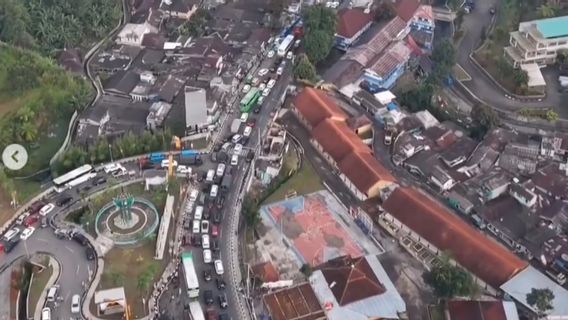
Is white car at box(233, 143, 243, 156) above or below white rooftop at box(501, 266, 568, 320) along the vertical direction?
above

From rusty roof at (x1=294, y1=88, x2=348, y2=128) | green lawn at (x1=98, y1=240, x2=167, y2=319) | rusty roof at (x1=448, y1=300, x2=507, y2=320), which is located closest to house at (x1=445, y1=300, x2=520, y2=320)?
rusty roof at (x1=448, y1=300, x2=507, y2=320)

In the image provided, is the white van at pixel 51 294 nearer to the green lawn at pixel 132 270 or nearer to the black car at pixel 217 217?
the green lawn at pixel 132 270

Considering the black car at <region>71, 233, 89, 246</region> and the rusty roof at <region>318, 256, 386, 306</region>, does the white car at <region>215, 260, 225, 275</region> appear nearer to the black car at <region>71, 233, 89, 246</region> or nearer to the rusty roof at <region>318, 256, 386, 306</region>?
the rusty roof at <region>318, 256, 386, 306</region>

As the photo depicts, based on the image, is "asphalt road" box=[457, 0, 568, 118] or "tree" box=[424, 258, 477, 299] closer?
"tree" box=[424, 258, 477, 299]

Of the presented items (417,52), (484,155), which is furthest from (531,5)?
(484,155)

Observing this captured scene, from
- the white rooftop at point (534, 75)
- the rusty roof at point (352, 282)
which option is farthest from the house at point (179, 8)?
the rusty roof at point (352, 282)

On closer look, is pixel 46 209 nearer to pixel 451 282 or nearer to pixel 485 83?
pixel 451 282
